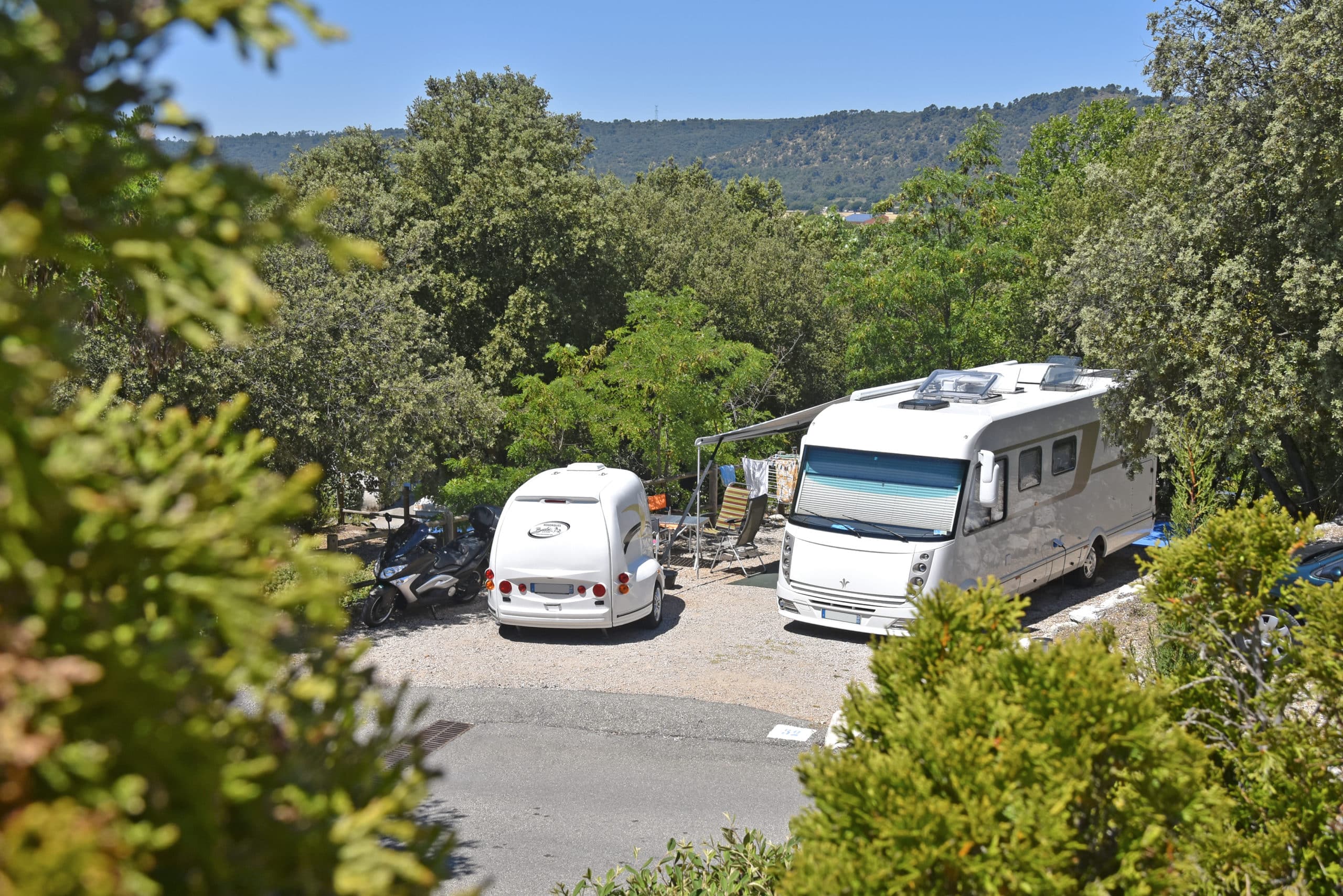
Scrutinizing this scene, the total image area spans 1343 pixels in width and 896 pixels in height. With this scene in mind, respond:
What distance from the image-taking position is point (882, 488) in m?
12.4

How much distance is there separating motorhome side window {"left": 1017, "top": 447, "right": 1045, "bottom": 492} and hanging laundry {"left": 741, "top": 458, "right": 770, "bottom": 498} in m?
5.61

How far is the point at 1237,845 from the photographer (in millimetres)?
4402

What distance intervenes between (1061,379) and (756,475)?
5525mm

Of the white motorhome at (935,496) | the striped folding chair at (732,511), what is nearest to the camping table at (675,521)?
the striped folding chair at (732,511)

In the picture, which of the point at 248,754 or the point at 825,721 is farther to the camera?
the point at 825,721

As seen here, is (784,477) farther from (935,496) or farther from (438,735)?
(438,735)

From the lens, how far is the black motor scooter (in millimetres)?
12914

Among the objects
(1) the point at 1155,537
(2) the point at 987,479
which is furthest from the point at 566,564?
(1) the point at 1155,537

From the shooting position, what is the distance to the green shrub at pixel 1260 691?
4613 millimetres

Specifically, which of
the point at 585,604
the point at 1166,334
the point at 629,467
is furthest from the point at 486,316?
the point at 1166,334

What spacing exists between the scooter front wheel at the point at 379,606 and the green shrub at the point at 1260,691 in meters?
9.62

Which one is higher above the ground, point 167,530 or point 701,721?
point 167,530

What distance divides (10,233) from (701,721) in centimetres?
878

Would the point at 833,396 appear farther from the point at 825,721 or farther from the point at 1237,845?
the point at 1237,845
